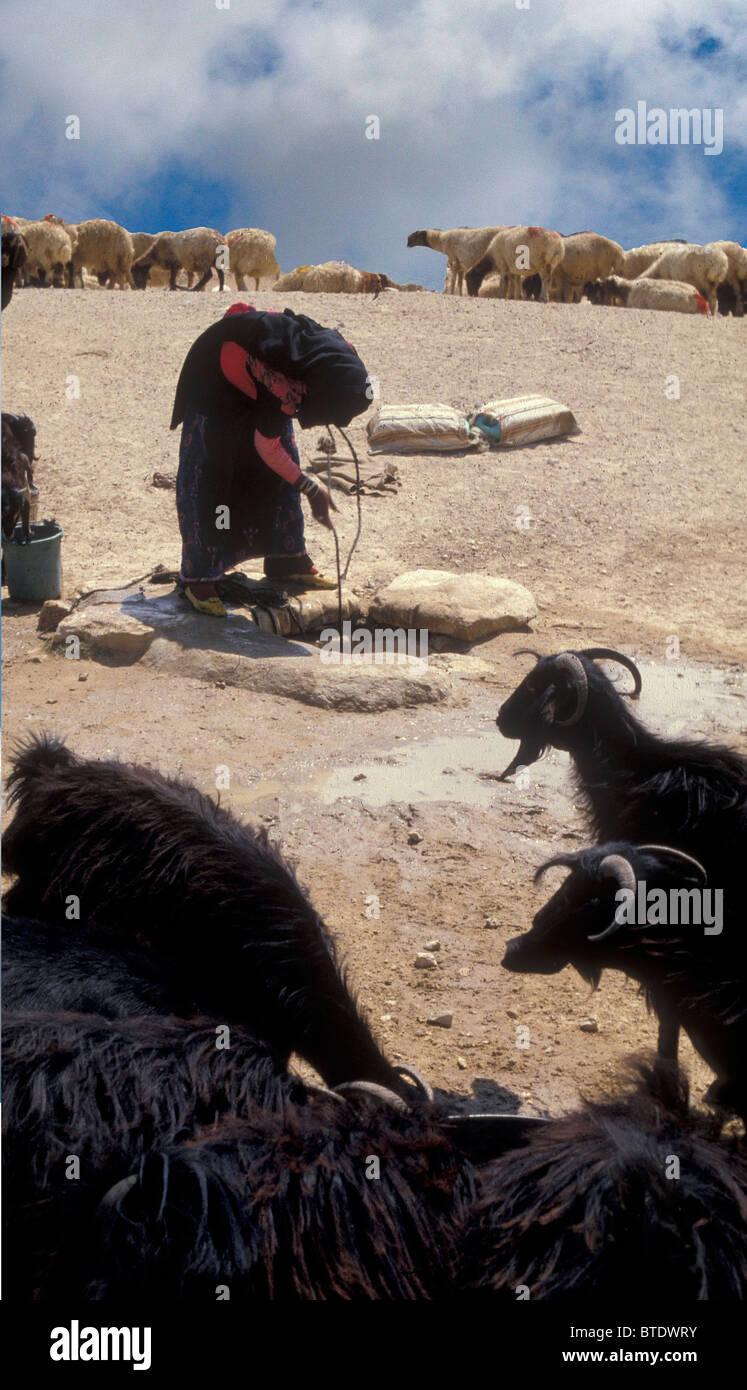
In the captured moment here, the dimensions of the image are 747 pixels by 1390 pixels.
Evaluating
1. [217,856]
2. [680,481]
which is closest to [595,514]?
[680,481]

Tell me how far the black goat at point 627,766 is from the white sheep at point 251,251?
30.2 meters

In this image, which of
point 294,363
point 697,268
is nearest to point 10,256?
point 294,363

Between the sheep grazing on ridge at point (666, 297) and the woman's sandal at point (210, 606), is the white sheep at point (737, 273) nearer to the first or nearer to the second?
the sheep grazing on ridge at point (666, 297)

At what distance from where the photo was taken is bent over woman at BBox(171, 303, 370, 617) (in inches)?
244

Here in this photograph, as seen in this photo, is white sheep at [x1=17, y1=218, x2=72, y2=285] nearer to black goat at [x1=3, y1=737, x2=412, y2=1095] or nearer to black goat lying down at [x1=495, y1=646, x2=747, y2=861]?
black goat lying down at [x1=495, y1=646, x2=747, y2=861]

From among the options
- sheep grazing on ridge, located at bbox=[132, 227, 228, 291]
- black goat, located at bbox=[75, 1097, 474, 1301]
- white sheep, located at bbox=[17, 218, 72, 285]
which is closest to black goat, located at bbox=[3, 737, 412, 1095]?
black goat, located at bbox=[75, 1097, 474, 1301]

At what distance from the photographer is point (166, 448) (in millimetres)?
10625

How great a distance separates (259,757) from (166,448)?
20.8ft

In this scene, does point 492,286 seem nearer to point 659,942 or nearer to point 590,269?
point 590,269

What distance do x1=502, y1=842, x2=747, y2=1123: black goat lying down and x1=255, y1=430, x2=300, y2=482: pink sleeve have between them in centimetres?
442

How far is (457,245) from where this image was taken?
3175cm

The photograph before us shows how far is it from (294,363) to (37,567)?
250 centimetres

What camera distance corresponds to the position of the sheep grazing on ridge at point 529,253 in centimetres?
2658

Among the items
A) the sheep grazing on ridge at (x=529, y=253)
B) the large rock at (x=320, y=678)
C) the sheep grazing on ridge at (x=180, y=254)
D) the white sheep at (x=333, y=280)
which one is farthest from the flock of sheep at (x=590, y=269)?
the large rock at (x=320, y=678)
